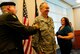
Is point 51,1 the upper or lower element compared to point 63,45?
upper

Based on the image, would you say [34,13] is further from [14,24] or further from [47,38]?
[14,24]

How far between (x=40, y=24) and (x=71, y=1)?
286 inches

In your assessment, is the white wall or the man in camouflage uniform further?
the white wall

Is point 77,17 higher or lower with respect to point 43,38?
higher

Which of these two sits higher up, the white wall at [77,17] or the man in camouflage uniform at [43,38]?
the white wall at [77,17]

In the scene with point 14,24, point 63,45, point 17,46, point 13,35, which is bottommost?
point 63,45

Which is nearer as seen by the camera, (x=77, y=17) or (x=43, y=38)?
(x=43, y=38)

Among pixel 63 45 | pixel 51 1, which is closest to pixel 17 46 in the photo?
pixel 63 45

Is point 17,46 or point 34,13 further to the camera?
point 34,13

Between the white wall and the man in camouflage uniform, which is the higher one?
the white wall

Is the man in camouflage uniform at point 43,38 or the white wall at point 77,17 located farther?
the white wall at point 77,17

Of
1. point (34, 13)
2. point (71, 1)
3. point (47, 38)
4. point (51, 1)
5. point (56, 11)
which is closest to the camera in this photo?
point (47, 38)

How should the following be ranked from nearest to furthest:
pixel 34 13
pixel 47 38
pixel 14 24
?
pixel 14 24
pixel 47 38
pixel 34 13

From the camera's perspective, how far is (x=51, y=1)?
26.4 feet
